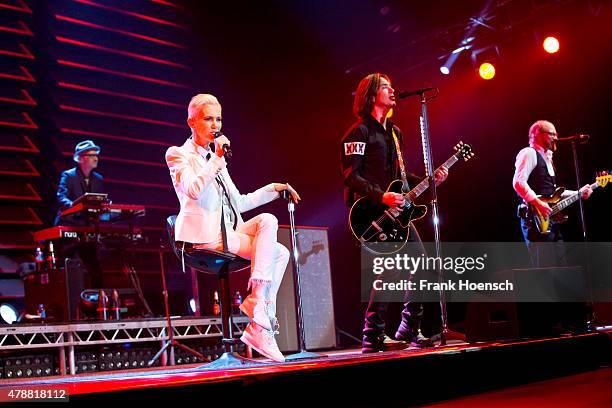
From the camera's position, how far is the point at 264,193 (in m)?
3.84

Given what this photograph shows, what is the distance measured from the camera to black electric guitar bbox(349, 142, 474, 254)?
424 centimetres

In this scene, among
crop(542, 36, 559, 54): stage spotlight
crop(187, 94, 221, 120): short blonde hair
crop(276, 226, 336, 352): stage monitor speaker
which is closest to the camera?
crop(187, 94, 221, 120): short blonde hair

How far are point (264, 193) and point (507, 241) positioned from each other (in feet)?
16.7

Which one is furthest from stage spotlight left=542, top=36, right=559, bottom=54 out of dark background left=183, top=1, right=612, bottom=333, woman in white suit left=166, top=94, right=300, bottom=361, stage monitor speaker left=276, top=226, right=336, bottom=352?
woman in white suit left=166, top=94, right=300, bottom=361

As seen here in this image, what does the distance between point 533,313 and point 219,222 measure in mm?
2054

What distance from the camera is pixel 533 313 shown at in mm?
4387

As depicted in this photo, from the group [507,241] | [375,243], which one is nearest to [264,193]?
[375,243]

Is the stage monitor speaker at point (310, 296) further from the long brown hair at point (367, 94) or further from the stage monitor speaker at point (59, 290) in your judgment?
the stage monitor speaker at point (59, 290)

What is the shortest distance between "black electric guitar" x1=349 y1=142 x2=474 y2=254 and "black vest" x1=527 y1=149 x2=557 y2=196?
2490 millimetres

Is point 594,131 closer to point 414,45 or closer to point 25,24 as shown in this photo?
point 414,45

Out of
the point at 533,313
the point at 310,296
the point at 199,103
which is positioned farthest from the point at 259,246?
the point at 310,296

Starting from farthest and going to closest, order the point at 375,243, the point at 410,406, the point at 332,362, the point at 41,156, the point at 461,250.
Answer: the point at 461,250 < the point at 41,156 < the point at 375,243 < the point at 410,406 < the point at 332,362

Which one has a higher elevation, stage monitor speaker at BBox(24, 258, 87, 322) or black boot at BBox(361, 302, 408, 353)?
stage monitor speaker at BBox(24, 258, 87, 322)

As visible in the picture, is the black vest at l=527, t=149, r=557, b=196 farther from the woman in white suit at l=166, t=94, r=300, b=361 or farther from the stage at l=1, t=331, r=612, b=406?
the woman in white suit at l=166, t=94, r=300, b=361
